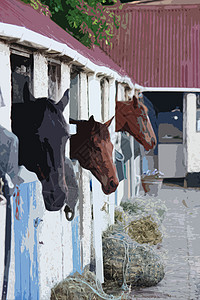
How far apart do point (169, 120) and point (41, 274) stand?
13675 mm

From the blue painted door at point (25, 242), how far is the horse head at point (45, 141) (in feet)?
1.47

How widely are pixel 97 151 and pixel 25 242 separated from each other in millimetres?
1161

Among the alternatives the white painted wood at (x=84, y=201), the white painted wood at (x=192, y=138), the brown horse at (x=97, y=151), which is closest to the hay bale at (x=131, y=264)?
the white painted wood at (x=84, y=201)

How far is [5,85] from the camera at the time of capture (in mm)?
4418

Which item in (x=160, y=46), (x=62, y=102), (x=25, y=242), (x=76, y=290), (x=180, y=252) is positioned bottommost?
(x=180, y=252)

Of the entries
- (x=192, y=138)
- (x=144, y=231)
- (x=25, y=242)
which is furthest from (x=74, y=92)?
(x=192, y=138)

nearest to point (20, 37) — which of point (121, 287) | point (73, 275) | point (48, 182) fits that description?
point (48, 182)

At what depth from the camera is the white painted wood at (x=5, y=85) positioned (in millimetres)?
4348

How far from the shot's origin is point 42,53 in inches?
210

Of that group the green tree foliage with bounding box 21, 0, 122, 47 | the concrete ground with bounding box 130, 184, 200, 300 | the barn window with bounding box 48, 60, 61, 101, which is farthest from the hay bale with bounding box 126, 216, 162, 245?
the barn window with bounding box 48, 60, 61, 101

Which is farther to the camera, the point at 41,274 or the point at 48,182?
the point at 41,274

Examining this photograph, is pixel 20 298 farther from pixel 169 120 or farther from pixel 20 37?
pixel 169 120

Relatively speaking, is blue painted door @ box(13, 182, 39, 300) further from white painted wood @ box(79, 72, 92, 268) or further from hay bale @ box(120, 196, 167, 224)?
hay bale @ box(120, 196, 167, 224)

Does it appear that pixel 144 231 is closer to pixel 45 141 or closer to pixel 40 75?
pixel 40 75
